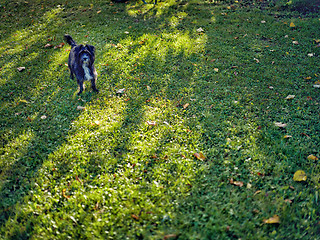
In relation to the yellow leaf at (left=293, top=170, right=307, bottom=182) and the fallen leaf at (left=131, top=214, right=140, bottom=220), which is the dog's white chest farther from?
the yellow leaf at (left=293, top=170, right=307, bottom=182)

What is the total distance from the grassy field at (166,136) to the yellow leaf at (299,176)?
7 cm

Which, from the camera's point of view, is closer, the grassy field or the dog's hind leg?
the grassy field

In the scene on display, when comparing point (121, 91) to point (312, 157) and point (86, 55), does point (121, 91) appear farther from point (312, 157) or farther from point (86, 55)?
point (312, 157)

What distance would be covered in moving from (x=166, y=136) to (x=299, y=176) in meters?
1.99

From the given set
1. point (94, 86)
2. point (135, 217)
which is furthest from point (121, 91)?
point (135, 217)

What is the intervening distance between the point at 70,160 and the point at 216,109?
9.16 feet

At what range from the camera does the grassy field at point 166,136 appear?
2637 mm

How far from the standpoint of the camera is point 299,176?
3.00 metres

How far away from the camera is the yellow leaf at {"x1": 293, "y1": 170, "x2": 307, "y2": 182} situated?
9.73 ft

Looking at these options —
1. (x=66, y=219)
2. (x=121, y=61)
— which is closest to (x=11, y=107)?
(x=121, y=61)

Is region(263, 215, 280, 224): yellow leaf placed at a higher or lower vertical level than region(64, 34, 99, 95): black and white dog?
lower

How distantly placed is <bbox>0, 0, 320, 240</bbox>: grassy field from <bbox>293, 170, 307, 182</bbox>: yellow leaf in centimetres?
7

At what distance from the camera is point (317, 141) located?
142 inches

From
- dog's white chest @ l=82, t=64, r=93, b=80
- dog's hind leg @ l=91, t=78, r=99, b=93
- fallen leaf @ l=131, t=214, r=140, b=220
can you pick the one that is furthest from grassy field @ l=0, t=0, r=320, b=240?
dog's white chest @ l=82, t=64, r=93, b=80
